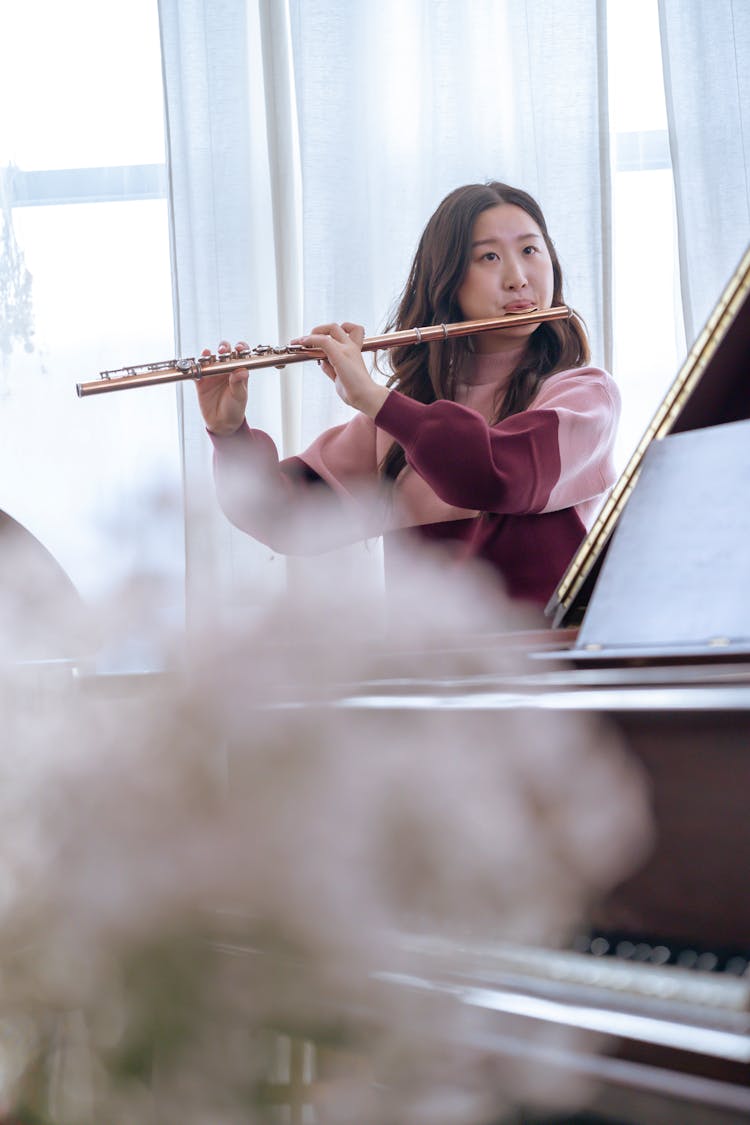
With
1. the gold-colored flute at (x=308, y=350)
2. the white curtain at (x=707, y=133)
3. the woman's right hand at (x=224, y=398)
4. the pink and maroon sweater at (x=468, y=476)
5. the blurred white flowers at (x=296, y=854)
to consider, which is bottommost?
the blurred white flowers at (x=296, y=854)

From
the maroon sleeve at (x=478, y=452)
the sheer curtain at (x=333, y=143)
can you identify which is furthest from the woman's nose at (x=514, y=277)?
the sheer curtain at (x=333, y=143)

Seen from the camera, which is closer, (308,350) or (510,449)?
(510,449)

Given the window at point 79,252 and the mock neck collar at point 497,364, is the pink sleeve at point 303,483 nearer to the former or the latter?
the mock neck collar at point 497,364

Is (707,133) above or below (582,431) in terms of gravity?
above

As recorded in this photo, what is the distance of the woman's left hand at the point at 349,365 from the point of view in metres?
1.37

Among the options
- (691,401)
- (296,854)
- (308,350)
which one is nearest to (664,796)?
(296,854)

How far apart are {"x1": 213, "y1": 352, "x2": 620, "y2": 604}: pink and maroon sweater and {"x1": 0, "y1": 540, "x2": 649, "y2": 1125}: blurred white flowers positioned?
1.91 feet

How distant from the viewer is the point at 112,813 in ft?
1.95

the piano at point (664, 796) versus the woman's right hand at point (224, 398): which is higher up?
the woman's right hand at point (224, 398)

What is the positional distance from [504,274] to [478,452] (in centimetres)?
47

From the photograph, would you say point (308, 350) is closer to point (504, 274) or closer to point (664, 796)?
point (504, 274)

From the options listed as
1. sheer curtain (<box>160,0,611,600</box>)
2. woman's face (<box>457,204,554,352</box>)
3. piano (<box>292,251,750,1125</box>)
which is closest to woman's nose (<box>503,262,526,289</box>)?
woman's face (<box>457,204,554,352</box>)

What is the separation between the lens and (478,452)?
1.21m

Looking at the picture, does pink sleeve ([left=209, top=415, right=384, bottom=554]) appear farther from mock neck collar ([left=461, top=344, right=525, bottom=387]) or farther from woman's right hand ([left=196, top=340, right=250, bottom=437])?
mock neck collar ([left=461, top=344, right=525, bottom=387])
